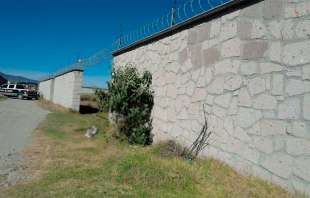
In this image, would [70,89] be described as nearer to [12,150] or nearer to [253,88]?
[12,150]

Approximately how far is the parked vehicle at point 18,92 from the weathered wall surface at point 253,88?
1297 inches

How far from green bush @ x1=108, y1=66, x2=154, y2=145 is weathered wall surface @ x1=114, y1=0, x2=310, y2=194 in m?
1.50

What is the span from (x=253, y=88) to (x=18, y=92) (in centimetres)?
3685

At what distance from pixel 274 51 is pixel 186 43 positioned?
290 centimetres

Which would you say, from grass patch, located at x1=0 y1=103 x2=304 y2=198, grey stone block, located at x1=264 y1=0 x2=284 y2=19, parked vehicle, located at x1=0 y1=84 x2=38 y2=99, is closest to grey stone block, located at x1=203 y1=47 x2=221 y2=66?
grey stone block, located at x1=264 y1=0 x2=284 y2=19

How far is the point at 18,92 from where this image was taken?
1505 inches

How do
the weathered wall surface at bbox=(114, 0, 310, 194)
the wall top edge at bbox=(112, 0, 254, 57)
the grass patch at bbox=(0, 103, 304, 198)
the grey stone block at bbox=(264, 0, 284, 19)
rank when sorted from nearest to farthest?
the weathered wall surface at bbox=(114, 0, 310, 194) → the grass patch at bbox=(0, 103, 304, 198) → the grey stone block at bbox=(264, 0, 284, 19) → the wall top edge at bbox=(112, 0, 254, 57)

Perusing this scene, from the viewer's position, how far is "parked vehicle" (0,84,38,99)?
1478 inches

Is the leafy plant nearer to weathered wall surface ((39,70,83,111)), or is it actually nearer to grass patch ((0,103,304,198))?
grass patch ((0,103,304,198))

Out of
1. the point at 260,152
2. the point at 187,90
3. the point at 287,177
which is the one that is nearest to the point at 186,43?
the point at 187,90

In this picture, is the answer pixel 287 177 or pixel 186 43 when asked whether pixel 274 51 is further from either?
pixel 186 43

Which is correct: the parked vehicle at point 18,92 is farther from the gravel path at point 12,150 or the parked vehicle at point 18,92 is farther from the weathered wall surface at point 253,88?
the weathered wall surface at point 253,88

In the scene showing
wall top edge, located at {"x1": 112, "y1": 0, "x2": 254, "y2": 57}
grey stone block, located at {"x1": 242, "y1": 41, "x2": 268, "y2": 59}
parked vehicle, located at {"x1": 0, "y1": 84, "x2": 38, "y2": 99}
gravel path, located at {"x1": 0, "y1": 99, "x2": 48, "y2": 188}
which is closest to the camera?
grey stone block, located at {"x1": 242, "y1": 41, "x2": 268, "y2": 59}

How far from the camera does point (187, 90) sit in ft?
24.7
